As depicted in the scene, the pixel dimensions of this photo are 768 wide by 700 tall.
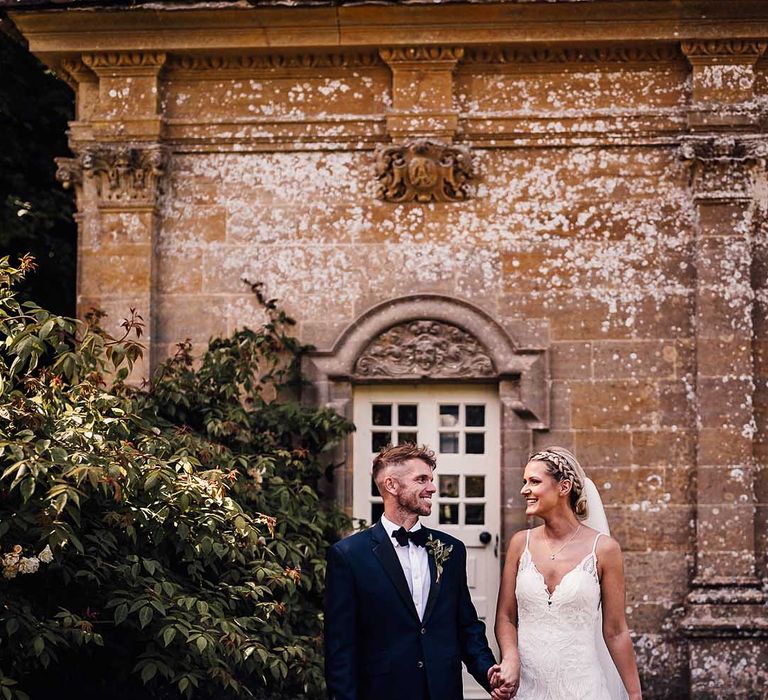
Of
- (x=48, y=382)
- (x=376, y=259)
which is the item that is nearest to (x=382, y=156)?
(x=376, y=259)

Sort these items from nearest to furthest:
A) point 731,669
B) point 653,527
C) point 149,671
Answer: point 149,671 < point 731,669 < point 653,527

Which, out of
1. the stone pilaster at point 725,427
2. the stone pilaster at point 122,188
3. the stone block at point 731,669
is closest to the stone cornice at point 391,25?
the stone pilaster at point 122,188

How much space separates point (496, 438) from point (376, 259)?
164 cm

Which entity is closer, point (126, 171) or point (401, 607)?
point (401, 607)

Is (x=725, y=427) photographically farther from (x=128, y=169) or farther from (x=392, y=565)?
(x=128, y=169)

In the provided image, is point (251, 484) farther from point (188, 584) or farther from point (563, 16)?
point (563, 16)

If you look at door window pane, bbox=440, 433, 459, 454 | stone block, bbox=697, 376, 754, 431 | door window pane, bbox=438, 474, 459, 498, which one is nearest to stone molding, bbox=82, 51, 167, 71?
door window pane, bbox=440, 433, 459, 454

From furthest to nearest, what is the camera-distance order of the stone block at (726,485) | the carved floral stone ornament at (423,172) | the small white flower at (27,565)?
the carved floral stone ornament at (423,172)
the stone block at (726,485)
the small white flower at (27,565)

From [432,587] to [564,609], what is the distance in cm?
56

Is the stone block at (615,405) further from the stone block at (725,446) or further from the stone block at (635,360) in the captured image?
the stone block at (725,446)

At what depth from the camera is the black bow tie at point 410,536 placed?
15.8 feet

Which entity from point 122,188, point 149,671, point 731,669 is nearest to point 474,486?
point 731,669

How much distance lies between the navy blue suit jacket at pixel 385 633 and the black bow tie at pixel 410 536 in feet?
0.18

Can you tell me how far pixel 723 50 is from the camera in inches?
341
